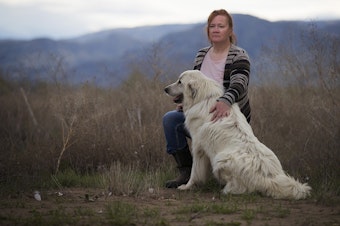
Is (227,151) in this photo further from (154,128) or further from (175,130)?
(154,128)

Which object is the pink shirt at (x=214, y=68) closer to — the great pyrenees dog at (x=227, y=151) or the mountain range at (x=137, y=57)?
the great pyrenees dog at (x=227, y=151)

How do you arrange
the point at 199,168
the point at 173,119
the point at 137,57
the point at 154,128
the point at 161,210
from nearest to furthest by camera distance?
the point at 161,210 → the point at 199,168 → the point at 173,119 → the point at 154,128 → the point at 137,57

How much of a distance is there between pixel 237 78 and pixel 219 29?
667 mm

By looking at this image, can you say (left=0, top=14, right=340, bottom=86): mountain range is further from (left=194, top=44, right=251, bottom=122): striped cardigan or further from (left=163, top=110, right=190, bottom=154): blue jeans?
(left=163, top=110, right=190, bottom=154): blue jeans

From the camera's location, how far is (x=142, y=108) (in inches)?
369

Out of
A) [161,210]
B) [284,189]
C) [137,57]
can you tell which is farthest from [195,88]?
[137,57]

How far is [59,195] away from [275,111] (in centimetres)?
495

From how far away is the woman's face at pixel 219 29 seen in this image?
5980 millimetres

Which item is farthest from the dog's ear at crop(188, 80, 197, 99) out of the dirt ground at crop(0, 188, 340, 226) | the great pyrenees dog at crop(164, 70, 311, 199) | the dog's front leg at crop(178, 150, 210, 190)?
the dirt ground at crop(0, 188, 340, 226)

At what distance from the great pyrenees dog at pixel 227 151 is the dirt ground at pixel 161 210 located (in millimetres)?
161

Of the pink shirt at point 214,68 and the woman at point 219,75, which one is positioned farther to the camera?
the pink shirt at point 214,68

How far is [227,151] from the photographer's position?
5.43 meters

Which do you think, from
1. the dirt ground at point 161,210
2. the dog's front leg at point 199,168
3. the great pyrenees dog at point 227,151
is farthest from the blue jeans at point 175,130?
the dirt ground at point 161,210

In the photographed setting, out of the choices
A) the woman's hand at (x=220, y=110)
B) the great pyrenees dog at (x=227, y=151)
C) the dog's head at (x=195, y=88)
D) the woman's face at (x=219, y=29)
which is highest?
the woman's face at (x=219, y=29)
